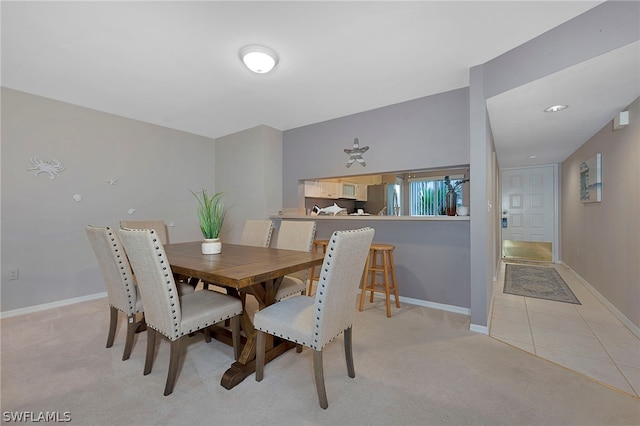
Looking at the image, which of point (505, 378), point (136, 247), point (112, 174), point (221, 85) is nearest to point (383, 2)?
point (221, 85)

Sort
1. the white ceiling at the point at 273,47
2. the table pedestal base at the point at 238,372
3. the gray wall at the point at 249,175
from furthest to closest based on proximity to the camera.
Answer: the gray wall at the point at 249,175, the white ceiling at the point at 273,47, the table pedestal base at the point at 238,372

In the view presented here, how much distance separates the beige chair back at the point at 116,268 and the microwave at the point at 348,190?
329cm

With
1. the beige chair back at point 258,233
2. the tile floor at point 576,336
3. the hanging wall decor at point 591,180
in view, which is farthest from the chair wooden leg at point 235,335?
the hanging wall decor at point 591,180

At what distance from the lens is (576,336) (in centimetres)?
229

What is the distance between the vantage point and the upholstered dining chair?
177 centimetres

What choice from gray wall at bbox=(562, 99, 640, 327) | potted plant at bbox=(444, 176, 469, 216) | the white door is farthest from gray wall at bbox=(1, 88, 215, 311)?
the white door

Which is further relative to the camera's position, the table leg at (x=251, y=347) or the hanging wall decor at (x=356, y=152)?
the hanging wall decor at (x=356, y=152)

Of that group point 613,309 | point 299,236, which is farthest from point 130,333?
point 613,309

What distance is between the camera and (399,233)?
3.21 meters

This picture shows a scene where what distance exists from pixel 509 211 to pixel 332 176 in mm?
4560

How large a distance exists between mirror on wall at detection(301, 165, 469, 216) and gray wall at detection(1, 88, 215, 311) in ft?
7.54

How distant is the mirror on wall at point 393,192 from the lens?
10.3ft

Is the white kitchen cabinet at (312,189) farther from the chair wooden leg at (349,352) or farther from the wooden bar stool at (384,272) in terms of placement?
the chair wooden leg at (349,352)

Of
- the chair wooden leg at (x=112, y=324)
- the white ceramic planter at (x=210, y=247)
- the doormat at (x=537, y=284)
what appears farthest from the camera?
the doormat at (x=537, y=284)
